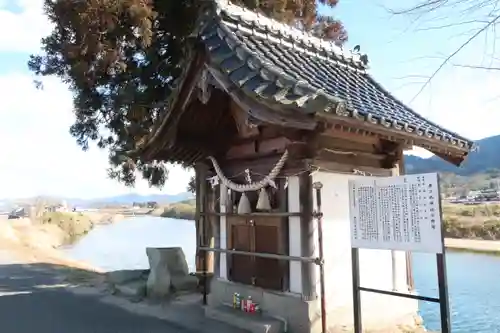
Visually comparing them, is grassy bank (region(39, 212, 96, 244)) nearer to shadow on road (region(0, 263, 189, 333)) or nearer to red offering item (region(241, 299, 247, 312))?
shadow on road (region(0, 263, 189, 333))

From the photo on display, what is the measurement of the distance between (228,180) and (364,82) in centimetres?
334

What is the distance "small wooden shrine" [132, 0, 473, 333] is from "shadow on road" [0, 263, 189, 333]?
138 centimetres

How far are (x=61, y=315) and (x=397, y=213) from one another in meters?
6.40

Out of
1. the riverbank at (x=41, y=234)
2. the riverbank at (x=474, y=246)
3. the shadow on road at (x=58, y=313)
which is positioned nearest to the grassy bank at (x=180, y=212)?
the riverbank at (x=41, y=234)

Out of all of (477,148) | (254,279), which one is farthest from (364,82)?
(254,279)

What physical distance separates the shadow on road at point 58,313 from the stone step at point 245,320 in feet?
1.99

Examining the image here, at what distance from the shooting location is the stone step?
18.6 feet

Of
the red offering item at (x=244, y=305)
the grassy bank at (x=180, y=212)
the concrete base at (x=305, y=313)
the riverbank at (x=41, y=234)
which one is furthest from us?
the grassy bank at (x=180, y=212)

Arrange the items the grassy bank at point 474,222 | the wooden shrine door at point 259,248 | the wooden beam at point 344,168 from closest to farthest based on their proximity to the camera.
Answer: the wooden beam at point 344,168, the wooden shrine door at point 259,248, the grassy bank at point 474,222

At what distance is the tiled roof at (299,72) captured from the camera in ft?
16.2

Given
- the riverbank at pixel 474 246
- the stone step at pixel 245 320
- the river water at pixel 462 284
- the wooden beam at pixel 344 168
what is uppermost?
the wooden beam at pixel 344 168

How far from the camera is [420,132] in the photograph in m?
5.89

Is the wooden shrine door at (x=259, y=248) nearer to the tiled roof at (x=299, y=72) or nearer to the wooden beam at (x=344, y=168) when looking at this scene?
the wooden beam at (x=344, y=168)

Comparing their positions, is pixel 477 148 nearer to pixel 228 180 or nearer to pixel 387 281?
pixel 387 281
